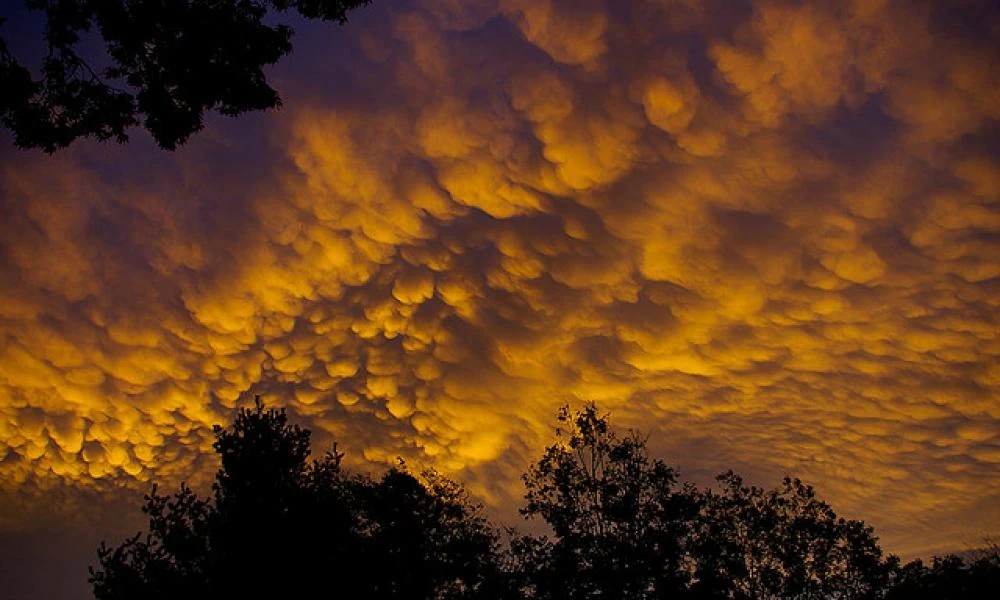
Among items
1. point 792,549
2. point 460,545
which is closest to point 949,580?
point 792,549

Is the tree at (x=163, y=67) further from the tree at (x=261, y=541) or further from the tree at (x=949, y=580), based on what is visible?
the tree at (x=949, y=580)

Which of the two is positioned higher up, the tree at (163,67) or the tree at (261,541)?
the tree at (163,67)

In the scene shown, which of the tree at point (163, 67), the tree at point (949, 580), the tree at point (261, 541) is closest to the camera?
the tree at point (163, 67)

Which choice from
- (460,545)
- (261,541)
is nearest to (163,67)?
(261,541)

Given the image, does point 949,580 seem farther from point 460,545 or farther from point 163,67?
point 163,67

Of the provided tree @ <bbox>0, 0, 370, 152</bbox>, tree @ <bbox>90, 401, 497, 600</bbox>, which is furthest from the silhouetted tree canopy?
tree @ <bbox>0, 0, 370, 152</bbox>

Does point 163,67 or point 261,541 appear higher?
point 163,67

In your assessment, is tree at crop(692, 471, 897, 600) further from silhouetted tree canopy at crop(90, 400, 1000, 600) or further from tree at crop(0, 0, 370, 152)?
tree at crop(0, 0, 370, 152)

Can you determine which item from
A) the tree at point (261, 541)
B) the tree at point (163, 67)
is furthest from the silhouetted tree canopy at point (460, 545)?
the tree at point (163, 67)

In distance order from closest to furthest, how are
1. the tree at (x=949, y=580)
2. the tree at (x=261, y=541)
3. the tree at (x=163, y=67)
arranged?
the tree at (x=163, y=67)
the tree at (x=261, y=541)
the tree at (x=949, y=580)

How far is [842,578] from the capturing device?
3906 cm

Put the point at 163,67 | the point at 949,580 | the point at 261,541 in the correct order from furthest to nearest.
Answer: the point at 949,580 < the point at 261,541 < the point at 163,67

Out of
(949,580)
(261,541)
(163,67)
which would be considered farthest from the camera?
(949,580)

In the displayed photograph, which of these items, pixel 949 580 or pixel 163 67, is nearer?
pixel 163 67
